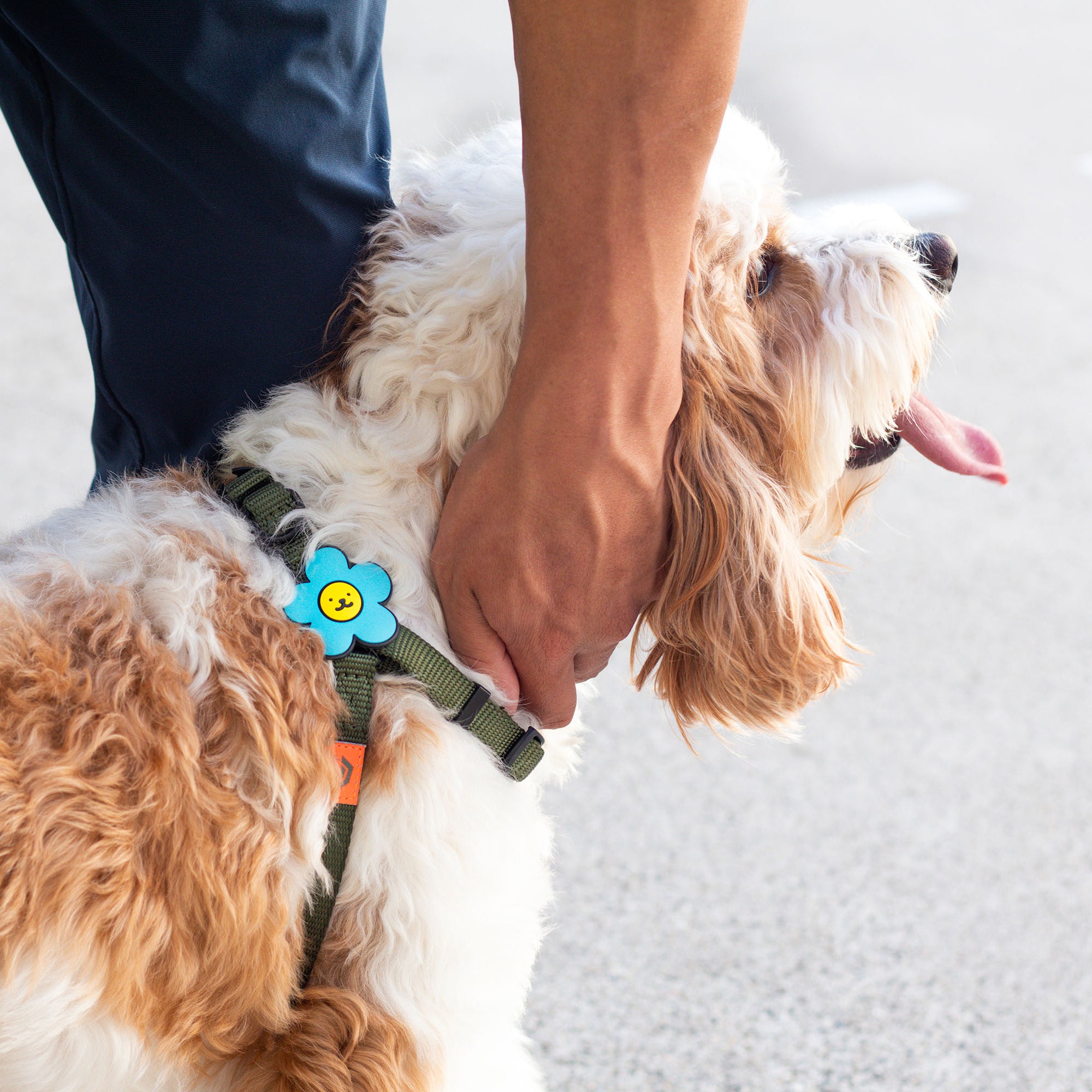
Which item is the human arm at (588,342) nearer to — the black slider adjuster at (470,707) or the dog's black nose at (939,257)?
the black slider adjuster at (470,707)

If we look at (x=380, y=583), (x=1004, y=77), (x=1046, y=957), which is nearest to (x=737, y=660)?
(x=380, y=583)

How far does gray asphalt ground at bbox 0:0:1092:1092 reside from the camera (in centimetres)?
178

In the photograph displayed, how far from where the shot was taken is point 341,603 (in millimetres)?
1082

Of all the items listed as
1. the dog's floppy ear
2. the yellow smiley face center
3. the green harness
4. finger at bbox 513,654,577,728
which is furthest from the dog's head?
the yellow smiley face center

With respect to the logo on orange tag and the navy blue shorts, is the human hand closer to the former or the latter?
the logo on orange tag

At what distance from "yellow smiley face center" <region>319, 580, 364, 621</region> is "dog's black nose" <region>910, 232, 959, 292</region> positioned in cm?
79

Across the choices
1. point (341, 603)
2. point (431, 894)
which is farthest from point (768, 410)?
point (431, 894)

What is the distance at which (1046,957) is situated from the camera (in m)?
1.94

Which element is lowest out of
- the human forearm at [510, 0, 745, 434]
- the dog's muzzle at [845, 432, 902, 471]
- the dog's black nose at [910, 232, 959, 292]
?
the dog's muzzle at [845, 432, 902, 471]

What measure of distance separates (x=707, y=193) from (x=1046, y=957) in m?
1.52

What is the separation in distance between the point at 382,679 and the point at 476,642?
0.35 feet

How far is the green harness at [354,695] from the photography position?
1.04 metres

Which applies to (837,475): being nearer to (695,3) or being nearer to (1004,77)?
(695,3)

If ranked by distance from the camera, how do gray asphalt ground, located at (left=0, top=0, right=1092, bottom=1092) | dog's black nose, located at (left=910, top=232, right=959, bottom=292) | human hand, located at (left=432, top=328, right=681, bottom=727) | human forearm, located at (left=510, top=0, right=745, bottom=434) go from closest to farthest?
human forearm, located at (left=510, top=0, right=745, bottom=434) → human hand, located at (left=432, top=328, right=681, bottom=727) → dog's black nose, located at (left=910, top=232, right=959, bottom=292) → gray asphalt ground, located at (left=0, top=0, right=1092, bottom=1092)
